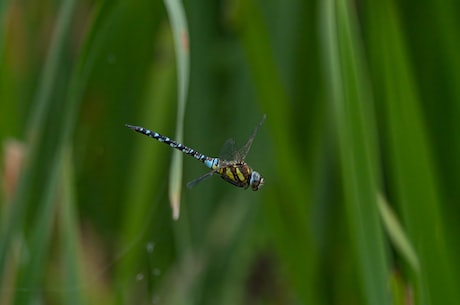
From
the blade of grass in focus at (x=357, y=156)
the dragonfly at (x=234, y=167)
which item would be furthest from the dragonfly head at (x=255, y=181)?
the blade of grass in focus at (x=357, y=156)

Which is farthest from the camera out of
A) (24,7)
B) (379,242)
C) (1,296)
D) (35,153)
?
(24,7)

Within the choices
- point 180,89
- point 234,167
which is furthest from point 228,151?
point 180,89

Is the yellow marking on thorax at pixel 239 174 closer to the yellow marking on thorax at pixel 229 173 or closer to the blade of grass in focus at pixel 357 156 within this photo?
the yellow marking on thorax at pixel 229 173

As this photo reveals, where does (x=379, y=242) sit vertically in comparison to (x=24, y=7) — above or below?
below

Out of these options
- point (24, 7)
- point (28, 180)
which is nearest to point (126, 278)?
point (28, 180)

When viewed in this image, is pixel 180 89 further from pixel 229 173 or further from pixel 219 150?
pixel 219 150

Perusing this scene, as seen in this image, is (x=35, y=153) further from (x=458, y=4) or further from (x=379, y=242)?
(x=458, y=4)
